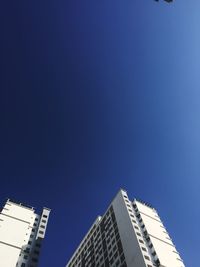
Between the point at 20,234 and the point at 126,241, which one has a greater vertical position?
the point at 20,234

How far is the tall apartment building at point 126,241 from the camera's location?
5447 centimetres

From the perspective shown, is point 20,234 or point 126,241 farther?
point 126,241

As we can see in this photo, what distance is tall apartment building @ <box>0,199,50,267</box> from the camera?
49625mm

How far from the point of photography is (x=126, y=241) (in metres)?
58.4

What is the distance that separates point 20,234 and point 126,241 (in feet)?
67.3

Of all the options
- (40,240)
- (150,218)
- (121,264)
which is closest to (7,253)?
(40,240)

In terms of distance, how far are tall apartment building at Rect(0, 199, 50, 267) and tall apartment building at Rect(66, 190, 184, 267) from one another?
1471cm

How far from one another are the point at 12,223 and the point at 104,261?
68.0 ft

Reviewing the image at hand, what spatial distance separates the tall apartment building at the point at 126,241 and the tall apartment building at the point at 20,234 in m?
14.7

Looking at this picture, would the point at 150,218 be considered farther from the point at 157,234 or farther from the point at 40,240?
the point at 40,240

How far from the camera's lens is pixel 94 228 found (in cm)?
7675

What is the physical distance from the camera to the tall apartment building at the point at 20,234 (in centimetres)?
4962

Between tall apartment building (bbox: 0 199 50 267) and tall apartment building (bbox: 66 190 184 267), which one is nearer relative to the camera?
tall apartment building (bbox: 0 199 50 267)

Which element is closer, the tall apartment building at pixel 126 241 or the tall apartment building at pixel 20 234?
the tall apartment building at pixel 20 234
